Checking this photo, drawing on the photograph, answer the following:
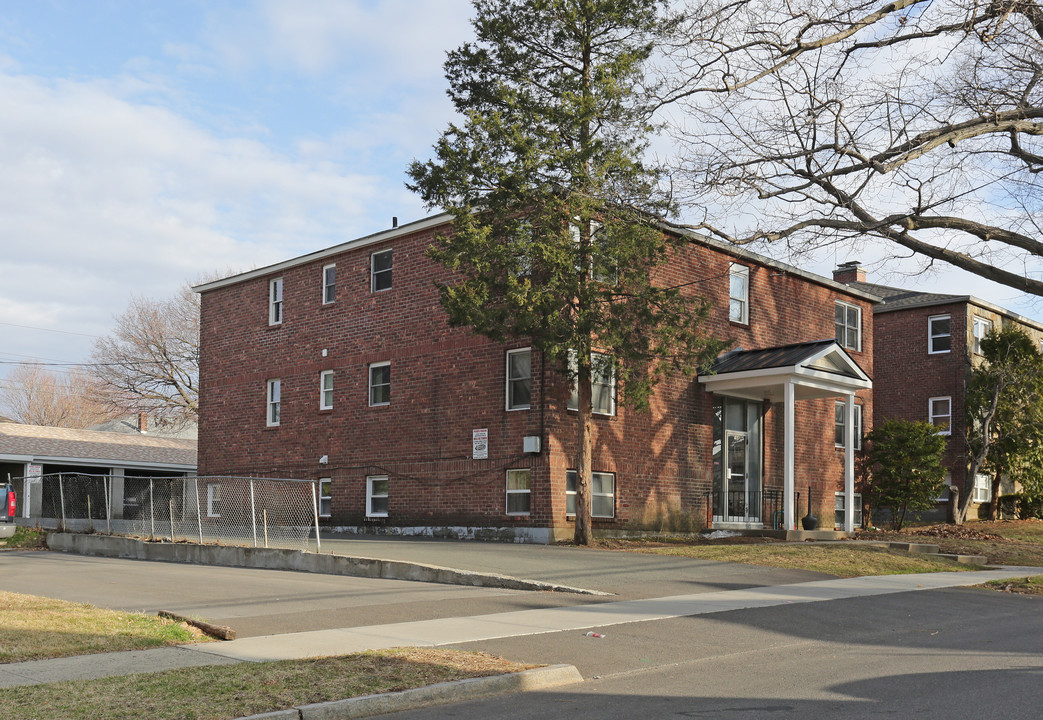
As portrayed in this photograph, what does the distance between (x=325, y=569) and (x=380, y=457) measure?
9.06m

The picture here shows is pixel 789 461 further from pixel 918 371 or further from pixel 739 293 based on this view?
pixel 918 371

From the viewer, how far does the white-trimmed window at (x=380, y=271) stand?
26.5 metres

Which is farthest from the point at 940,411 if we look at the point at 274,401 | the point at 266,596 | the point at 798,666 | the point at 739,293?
the point at 798,666

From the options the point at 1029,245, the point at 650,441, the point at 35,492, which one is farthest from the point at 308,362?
the point at 1029,245

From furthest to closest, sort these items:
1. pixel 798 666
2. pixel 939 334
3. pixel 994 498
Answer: pixel 939 334
pixel 994 498
pixel 798 666

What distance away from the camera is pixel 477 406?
2362 centimetres

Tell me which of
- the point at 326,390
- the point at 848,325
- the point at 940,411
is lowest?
the point at 940,411

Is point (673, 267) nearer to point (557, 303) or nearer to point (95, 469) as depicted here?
point (557, 303)

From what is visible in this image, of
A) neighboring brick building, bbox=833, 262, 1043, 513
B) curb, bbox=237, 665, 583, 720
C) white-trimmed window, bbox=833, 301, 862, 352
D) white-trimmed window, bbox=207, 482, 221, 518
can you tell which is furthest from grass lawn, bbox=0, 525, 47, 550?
neighboring brick building, bbox=833, 262, 1043, 513

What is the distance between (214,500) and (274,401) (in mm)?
9638

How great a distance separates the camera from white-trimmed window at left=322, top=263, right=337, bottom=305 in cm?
2806

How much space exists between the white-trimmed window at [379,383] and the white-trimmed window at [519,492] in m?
4.66

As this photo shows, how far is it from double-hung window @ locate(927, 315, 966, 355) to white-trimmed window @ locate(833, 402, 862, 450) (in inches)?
322

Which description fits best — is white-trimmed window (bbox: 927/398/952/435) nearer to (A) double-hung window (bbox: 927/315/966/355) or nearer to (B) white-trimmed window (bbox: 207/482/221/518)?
(A) double-hung window (bbox: 927/315/966/355)
